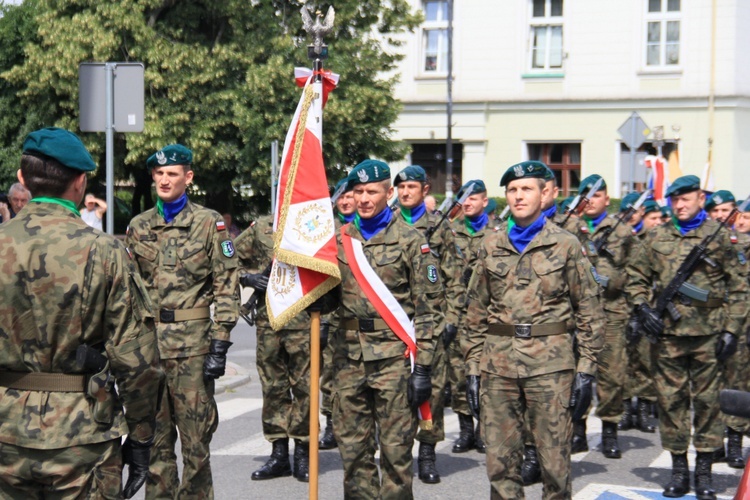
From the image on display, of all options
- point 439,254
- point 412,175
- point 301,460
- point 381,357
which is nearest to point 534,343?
point 381,357

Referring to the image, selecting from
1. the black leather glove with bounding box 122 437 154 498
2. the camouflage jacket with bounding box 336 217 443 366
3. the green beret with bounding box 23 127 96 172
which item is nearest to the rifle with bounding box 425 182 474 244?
the camouflage jacket with bounding box 336 217 443 366

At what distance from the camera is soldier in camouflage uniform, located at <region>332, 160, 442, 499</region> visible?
6.53m

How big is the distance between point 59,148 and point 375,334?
2.71 m

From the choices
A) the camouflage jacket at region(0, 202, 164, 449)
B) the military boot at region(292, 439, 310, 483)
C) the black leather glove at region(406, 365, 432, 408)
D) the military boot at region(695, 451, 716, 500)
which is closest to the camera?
the camouflage jacket at region(0, 202, 164, 449)

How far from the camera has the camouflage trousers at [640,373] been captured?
35.7ft

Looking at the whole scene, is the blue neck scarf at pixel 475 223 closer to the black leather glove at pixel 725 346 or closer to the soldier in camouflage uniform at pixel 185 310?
the black leather glove at pixel 725 346

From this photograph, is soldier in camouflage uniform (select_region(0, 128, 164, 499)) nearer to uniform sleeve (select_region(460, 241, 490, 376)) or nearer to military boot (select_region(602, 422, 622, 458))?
uniform sleeve (select_region(460, 241, 490, 376))

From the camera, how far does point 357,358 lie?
6566 millimetres

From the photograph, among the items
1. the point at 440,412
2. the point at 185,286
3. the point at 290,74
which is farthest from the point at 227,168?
the point at 185,286

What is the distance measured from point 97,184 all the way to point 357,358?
23.4 metres

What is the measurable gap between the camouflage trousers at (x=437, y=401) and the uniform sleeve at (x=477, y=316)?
61.5 inches

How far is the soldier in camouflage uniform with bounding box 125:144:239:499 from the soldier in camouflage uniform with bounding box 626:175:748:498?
326 cm

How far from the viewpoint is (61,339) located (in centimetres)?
429

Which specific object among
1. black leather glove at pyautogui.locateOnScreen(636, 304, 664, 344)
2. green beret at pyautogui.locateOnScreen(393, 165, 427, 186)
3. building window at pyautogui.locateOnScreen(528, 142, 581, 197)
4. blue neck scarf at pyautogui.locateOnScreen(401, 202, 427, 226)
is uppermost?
building window at pyautogui.locateOnScreen(528, 142, 581, 197)
